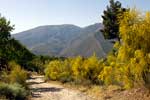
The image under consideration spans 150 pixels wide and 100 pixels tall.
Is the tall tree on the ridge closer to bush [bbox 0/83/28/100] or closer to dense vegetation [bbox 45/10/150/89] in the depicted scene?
dense vegetation [bbox 45/10/150/89]

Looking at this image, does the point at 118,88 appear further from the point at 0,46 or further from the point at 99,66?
the point at 0,46

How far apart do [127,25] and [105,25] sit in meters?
22.4

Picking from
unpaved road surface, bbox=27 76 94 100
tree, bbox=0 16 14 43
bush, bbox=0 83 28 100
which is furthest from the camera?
tree, bbox=0 16 14 43

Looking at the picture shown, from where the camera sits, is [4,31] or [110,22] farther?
[110,22]

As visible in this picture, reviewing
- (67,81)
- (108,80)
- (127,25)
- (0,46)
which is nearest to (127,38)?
(127,25)

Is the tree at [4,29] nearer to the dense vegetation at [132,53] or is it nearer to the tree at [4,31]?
the tree at [4,31]

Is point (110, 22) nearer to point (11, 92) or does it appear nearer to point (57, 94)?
point (57, 94)

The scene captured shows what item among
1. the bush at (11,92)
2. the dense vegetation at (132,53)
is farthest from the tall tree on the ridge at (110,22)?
the bush at (11,92)

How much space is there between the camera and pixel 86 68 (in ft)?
130

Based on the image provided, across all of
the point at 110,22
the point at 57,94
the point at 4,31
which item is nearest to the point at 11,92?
the point at 57,94

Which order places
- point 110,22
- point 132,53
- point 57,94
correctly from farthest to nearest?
point 110,22
point 57,94
point 132,53

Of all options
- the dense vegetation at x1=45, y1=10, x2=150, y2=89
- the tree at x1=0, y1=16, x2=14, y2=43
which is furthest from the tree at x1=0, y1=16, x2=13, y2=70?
the dense vegetation at x1=45, y1=10, x2=150, y2=89

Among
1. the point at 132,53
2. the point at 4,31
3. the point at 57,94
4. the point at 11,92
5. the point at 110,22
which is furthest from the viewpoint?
the point at 110,22

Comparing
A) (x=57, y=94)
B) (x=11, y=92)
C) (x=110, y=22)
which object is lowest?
(x=57, y=94)
